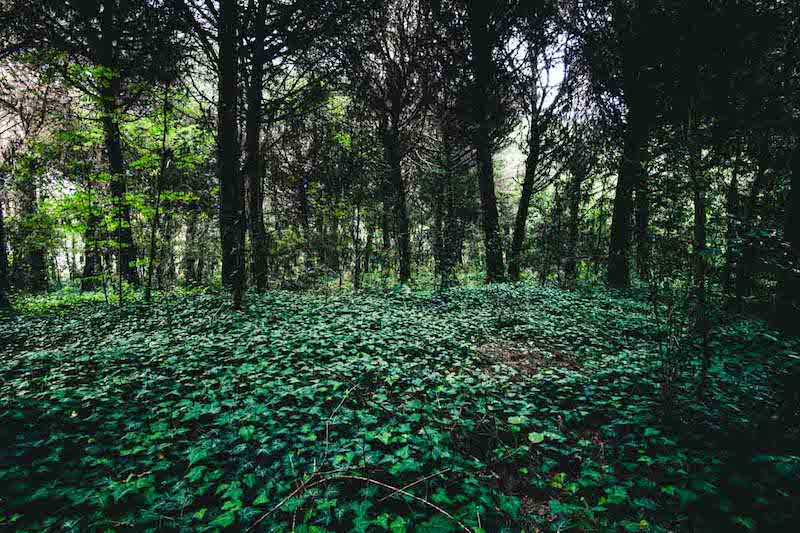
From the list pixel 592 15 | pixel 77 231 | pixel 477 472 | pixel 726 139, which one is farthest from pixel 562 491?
pixel 592 15

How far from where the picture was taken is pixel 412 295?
372 inches

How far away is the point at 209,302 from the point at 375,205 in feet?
18.8

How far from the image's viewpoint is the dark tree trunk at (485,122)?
36.3 ft

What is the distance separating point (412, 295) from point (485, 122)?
6.70 meters

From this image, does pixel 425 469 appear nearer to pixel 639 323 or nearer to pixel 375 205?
pixel 639 323

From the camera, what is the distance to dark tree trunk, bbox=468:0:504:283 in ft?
36.3

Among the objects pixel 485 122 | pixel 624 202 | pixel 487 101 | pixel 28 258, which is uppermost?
pixel 487 101

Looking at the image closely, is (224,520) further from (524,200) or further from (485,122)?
(524,200)

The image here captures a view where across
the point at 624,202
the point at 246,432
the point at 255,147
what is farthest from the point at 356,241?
the point at 624,202

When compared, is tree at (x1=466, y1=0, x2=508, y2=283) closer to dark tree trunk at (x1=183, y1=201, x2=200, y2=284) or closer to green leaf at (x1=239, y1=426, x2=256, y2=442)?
dark tree trunk at (x1=183, y1=201, x2=200, y2=284)

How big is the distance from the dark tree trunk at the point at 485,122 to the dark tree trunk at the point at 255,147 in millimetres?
6769

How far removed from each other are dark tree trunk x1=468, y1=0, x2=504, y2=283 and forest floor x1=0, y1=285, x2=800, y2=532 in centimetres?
631

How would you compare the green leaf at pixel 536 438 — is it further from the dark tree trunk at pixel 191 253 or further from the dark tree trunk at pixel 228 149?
the dark tree trunk at pixel 191 253

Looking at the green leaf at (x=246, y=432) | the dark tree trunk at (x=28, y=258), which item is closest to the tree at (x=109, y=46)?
the dark tree trunk at (x=28, y=258)
